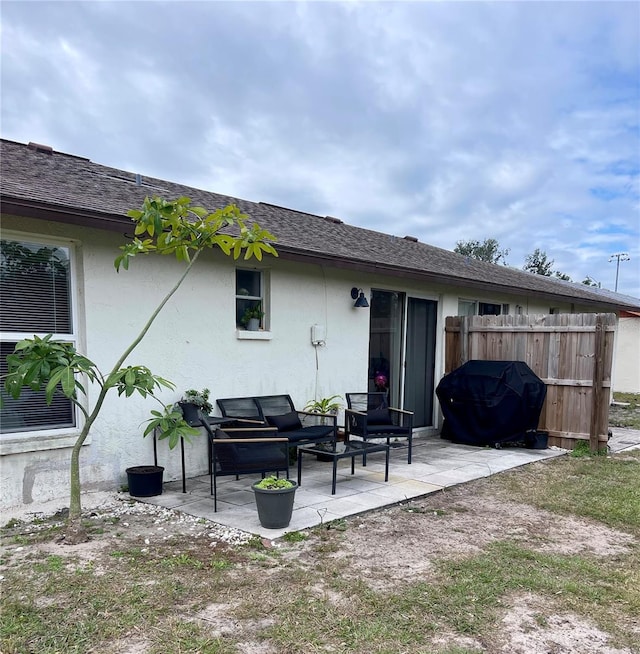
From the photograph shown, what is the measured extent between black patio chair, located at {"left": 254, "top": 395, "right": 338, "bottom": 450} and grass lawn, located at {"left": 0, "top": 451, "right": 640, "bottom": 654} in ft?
4.50

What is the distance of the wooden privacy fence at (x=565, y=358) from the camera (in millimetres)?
7285

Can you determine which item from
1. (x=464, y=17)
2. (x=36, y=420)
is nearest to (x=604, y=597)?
(x=36, y=420)

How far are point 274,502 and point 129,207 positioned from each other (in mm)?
3196

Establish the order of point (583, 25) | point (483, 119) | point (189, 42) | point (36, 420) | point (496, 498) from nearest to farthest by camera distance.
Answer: point (36, 420) < point (496, 498) < point (583, 25) < point (189, 42) < point (483, 119)

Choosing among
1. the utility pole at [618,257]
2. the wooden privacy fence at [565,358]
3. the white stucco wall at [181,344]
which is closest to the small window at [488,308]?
the wooden privacy fence at [565,358]

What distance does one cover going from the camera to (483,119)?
31.4 ft

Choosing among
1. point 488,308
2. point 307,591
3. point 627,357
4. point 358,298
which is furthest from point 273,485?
point 627,357

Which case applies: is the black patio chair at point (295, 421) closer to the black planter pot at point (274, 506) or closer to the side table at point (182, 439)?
the side table at point (182, 439)

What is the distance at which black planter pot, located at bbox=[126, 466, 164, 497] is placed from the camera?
15.3 feet

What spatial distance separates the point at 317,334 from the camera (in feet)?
22.3

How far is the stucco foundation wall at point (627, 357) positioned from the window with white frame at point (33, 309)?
18.5m

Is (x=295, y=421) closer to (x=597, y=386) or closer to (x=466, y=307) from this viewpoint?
(x=597, y=386)

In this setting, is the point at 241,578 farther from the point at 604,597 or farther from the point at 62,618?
the point at 604,597

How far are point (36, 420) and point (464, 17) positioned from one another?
7.00 m
